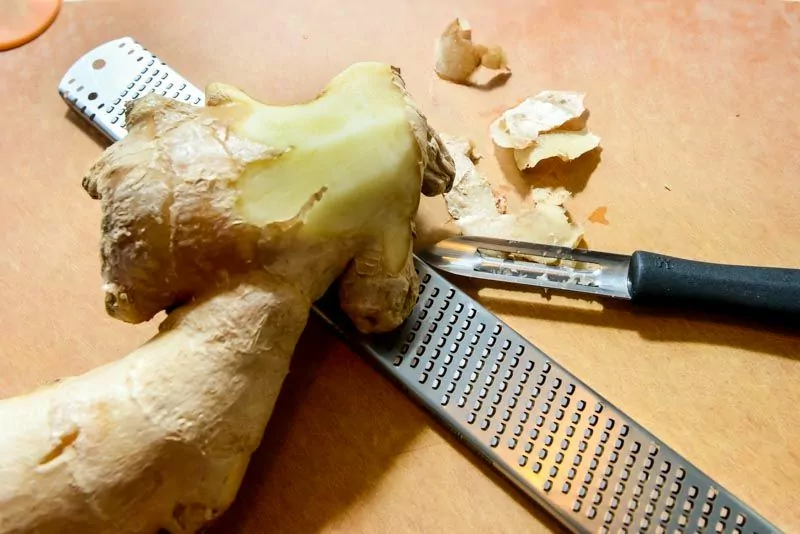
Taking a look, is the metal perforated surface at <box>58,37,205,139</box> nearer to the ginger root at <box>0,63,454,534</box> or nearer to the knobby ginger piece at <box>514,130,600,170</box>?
the ginger root at <box>0,63,454,534</box>

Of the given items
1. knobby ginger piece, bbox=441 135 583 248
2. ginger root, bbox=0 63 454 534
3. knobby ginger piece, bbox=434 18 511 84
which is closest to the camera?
ginger root, bbox=0 63 454 534

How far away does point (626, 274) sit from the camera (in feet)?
2.92

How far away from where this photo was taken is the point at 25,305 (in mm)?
939

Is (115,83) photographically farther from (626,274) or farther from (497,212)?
(626,274)

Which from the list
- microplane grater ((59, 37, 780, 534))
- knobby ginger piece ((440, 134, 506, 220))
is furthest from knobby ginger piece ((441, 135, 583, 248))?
microplane grater ((59, 37, 780, 534))

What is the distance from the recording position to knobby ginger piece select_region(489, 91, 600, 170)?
3.21 ft

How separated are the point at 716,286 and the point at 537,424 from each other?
267 mm

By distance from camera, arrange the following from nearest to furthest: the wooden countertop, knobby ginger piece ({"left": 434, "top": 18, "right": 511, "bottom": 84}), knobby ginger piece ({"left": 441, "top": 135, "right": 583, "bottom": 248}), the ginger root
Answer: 1. the ginger root
2. the wooden countertop
3. knobby ginger piece ({"left": 441, "top": 135, "right": 583, "bottom": 248})
4. knobby ginger piece ({"left": 434, "top": 18, "right": 511, "bottom": 84})

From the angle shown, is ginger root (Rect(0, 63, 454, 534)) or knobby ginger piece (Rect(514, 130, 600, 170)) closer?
ginger root (Rect(0, 63, 454, 534))

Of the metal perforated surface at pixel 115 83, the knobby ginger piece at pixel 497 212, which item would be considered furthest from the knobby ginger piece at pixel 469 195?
the metal perforated surface at pixel 115 83

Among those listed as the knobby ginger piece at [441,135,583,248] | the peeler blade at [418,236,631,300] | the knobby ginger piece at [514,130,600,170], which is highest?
the knobby ginger piece at [514,130,600,170]

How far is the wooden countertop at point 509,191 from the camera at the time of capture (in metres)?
0.83

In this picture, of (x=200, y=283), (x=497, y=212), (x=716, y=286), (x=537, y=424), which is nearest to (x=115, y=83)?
(x=200, y=283)

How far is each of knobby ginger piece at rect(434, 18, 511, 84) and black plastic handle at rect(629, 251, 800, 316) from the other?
38 centimetres
